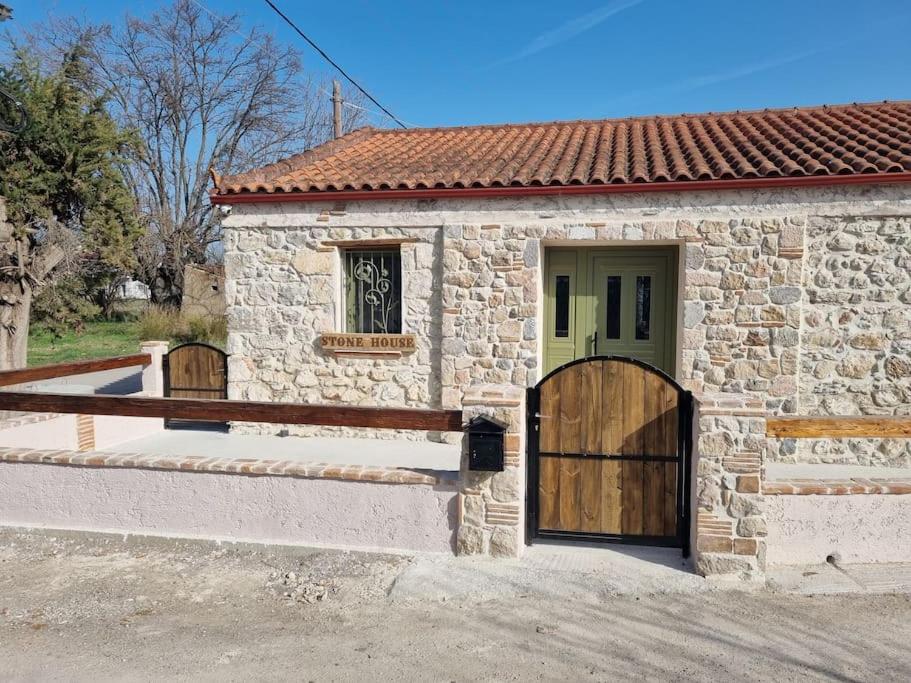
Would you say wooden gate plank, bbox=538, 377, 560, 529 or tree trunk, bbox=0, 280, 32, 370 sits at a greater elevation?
tree trunk, bbox=0, 280, 32, 370

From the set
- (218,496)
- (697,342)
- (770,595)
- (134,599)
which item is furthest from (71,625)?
(697,342)

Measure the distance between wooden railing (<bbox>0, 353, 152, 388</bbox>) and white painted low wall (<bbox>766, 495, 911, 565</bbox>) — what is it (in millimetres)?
7230

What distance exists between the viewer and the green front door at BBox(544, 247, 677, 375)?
24.1 feet

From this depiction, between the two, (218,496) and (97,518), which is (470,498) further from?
(97,518)

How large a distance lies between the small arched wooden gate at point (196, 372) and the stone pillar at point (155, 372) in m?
0.06

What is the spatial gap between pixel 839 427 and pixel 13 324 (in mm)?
11755

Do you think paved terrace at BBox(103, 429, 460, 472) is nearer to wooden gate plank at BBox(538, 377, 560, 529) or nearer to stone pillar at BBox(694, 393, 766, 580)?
wooden gate plank at BBox(538, 377, 560, 529)

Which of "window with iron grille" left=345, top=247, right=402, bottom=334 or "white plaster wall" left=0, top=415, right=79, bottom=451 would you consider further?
"window with iron grille" left=345, top=247, right=402, bottom=334

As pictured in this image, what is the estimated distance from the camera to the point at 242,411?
4.57 metres

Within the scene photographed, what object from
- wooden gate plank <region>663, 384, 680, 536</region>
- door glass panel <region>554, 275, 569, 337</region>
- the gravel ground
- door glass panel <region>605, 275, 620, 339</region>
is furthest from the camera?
door glass panel <region>554, 275, 569, 337</region>

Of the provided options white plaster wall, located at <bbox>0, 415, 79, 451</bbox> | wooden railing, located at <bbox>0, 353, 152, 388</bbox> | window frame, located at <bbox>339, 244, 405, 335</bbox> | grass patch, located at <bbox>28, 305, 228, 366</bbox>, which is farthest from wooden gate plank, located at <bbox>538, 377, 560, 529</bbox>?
grass patch, located at <bbox>28, 305, 228, 366</bbox>

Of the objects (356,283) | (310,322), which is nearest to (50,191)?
(310,322)

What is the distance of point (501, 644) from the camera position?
→ 3.19m

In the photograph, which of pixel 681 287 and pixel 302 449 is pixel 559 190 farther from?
pixel 302 449
